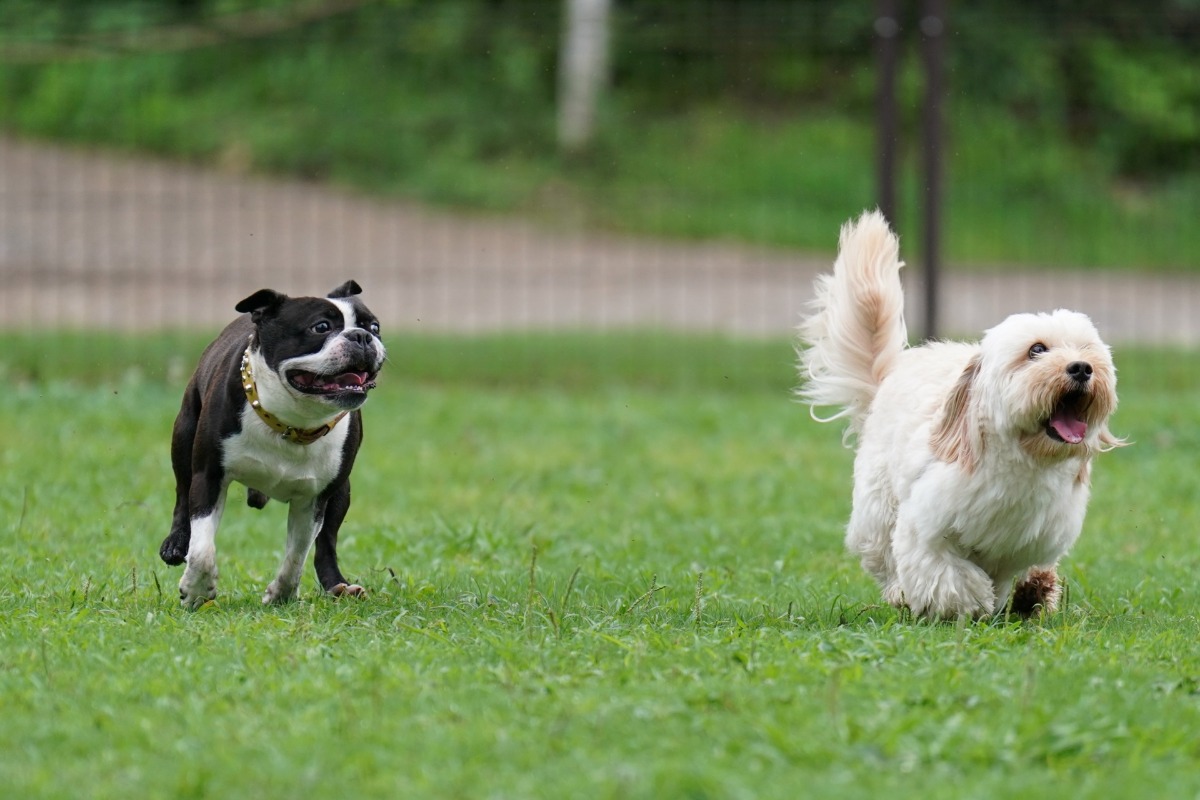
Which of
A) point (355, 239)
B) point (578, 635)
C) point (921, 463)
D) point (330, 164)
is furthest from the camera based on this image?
point (330, 164)

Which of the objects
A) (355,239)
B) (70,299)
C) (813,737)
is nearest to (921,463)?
(813,737)

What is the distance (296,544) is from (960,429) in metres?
2.19

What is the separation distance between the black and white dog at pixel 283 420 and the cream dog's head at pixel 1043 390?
6.20ft

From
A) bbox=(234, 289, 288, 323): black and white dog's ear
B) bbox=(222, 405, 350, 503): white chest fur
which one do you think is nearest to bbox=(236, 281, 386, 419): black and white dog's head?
bbox=(234, 289, 288, 323): black and white dog's ear

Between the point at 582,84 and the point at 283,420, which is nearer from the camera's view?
the point at 283,420

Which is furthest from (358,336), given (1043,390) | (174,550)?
(1043,390)

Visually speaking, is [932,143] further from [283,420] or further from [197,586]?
[197,586]

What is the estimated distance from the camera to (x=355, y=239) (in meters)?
18.0

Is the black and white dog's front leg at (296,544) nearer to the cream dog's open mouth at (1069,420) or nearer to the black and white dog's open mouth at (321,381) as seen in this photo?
the black and white dog's open mouth at (321,381)

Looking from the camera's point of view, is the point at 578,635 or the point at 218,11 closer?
the point at 578,635

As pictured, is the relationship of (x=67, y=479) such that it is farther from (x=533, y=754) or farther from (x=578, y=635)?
(x=533, y=754)

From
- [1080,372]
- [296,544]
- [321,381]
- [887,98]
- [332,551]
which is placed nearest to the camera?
[1080,372]

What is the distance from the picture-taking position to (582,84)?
66.2 ft

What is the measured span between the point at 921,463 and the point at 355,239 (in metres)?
12.8
